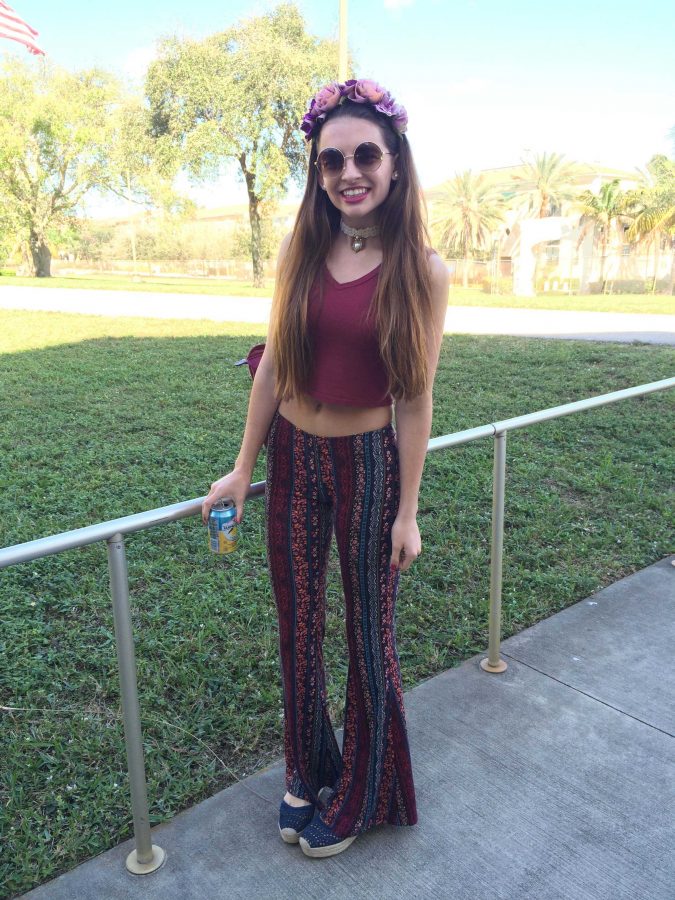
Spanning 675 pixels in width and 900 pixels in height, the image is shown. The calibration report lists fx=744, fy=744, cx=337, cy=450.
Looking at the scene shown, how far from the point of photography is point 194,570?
375cm

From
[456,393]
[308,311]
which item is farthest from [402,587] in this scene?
[456,393]

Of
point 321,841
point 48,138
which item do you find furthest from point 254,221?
point 321,841

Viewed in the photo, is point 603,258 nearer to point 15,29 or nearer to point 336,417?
point 15,29

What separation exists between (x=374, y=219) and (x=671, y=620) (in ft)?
7.93

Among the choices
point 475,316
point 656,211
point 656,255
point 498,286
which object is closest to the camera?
point 475,316

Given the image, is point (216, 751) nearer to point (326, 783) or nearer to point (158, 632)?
point (326, 783)

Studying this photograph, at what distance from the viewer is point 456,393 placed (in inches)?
287

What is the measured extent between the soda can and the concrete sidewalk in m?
0.90

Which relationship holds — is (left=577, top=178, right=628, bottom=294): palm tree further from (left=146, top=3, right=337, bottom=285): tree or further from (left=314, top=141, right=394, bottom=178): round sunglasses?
(left=314, top=141, right=394, bottom=178): round sunglasses

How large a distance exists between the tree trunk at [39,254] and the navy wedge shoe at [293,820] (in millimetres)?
38116

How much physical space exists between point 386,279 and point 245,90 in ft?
85.1

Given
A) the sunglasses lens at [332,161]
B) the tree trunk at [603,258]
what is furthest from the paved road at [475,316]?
the tree trunk at [603,258]

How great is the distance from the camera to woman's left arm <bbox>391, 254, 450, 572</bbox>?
5.83 feet

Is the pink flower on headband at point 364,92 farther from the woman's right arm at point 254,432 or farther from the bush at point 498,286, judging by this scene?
the bush at point 498,286
